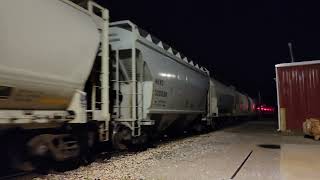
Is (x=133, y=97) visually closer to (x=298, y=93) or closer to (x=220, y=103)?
(x=298, y=93)

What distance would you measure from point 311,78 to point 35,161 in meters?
15.1

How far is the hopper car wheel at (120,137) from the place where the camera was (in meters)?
8.67

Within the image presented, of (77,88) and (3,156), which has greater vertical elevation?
(77,88)

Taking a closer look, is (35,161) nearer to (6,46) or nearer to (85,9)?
(6,46)

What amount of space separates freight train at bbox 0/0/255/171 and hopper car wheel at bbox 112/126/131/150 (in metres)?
0.03

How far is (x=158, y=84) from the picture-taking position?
33.9ft

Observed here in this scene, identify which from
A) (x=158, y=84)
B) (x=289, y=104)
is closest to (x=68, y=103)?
(x=158, y=84)

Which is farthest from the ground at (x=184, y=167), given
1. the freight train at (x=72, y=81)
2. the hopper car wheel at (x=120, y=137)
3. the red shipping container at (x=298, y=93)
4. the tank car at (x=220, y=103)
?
the tank car at (x=220, y=103)

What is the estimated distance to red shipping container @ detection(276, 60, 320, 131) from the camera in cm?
1719

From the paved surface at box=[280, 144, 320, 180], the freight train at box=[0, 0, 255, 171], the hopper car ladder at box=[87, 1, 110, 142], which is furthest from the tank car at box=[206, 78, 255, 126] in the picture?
the hopper car ladder at box=[87, 1, 110, 142]

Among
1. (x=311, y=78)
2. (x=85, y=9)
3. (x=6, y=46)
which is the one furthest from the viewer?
(x=311, y=78)

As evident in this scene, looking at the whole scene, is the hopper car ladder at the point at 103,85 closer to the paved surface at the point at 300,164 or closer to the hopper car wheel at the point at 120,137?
the hopper car wheel at the point at 120,137

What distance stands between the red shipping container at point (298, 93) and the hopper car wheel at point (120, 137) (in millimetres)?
11317

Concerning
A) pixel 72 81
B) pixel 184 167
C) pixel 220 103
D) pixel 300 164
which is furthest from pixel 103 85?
pixel 220 103
